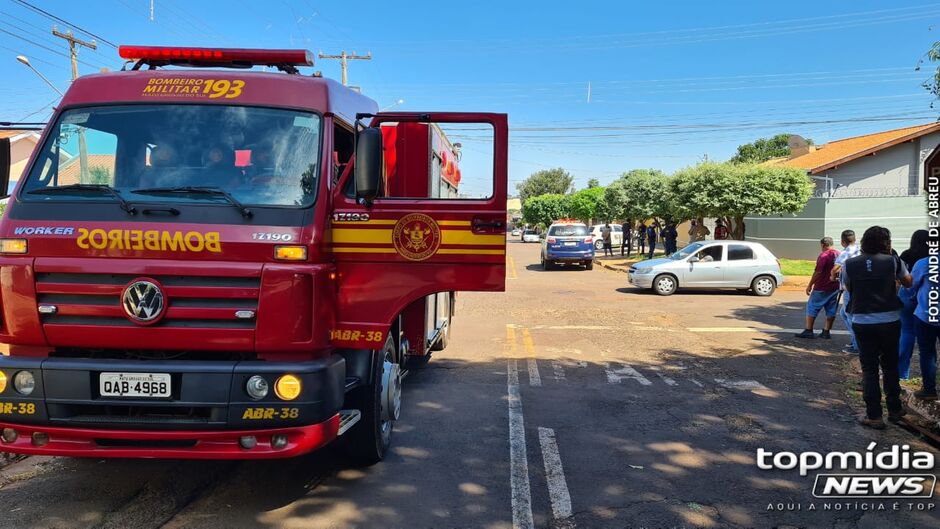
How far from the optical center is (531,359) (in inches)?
344

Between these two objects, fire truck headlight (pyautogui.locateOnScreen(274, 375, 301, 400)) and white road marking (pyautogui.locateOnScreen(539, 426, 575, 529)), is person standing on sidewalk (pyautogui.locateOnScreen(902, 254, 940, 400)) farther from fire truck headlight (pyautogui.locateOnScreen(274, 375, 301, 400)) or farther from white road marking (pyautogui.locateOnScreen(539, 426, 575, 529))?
fire truck headlight (pyautogui.locateOnScreen(274, 375, 301, 400))

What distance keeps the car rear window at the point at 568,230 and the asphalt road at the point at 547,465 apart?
15431mm

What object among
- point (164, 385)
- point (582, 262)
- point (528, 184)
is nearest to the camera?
point (164, 385)

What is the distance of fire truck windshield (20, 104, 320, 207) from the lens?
386cm

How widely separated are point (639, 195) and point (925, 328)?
89.9ft

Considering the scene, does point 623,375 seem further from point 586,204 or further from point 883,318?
point 586,204

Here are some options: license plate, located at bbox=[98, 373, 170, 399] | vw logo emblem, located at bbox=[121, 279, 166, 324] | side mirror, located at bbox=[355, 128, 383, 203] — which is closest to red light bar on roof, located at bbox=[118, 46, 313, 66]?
side mirror, located at bbox=[355, 128, 383, 203]

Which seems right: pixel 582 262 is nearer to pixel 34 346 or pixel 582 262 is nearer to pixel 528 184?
pixel 34 346

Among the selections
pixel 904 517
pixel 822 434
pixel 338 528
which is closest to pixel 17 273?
pixel 338 528

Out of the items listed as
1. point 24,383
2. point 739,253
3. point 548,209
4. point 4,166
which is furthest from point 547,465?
point 548,209

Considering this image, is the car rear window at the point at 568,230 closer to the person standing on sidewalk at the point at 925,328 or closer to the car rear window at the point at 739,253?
the car rear window at the point at 739,253

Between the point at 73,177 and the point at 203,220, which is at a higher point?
the point at 73,177

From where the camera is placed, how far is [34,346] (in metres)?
3.70

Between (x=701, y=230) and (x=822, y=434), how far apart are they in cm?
2219
